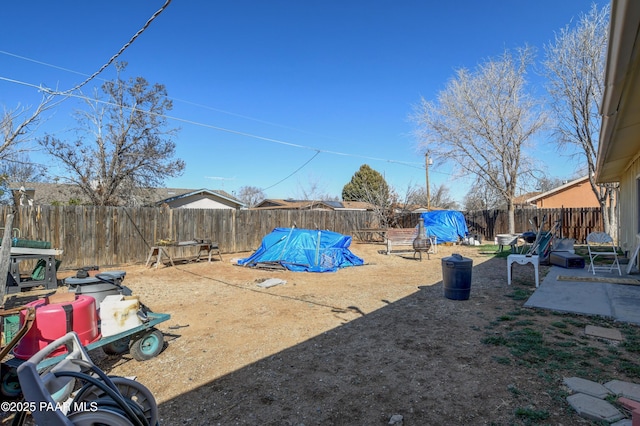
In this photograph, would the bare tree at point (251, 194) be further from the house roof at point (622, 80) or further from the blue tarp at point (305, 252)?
the house roof at point (622, 80)

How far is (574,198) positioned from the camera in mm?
27219

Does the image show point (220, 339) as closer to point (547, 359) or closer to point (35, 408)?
point (35, 408)

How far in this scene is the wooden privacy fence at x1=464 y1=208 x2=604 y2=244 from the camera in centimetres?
1639

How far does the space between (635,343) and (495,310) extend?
1.79 meters

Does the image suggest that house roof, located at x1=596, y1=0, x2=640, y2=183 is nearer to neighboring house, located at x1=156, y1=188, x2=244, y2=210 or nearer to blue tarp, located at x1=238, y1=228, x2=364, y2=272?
blue tarp, located at x1=238, y1=228, x2=364, y2=272

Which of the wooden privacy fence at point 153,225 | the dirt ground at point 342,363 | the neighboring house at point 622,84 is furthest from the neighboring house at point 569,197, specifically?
the dirt ground at point 342,363

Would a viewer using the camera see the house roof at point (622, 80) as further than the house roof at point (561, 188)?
No

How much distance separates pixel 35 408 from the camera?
142cm

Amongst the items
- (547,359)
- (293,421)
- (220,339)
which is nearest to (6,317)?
(220,339)

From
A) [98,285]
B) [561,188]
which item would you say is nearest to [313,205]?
[561,188]

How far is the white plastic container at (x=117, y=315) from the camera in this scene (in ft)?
11.3

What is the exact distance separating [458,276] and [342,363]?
319 cm

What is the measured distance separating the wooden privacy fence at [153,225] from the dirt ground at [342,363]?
5155 millimetres

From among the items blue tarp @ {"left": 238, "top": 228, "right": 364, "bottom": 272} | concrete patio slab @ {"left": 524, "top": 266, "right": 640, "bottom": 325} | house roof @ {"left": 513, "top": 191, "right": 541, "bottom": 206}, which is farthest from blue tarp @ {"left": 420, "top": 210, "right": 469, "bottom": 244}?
concrete patio slab @ {"left": 524, "top": 266, "right": 640, "bottom": 325}
